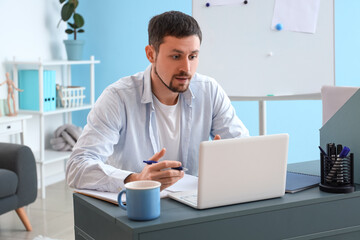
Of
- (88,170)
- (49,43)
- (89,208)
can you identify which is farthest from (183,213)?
(49,43)

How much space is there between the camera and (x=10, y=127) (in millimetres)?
3809

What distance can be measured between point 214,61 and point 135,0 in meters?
1.97

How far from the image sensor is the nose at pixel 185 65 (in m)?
1.87

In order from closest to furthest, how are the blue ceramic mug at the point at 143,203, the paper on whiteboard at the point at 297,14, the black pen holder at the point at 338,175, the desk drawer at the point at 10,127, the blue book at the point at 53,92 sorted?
the blue ceramic mug at the point at 143,203
the black pen holder at the point at 338,175
the paper on whiteboard at the point at 297,14
the desk drawer at the point at 10,127
the blue book at the point at 53,92

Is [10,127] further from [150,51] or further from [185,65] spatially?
[185,65]

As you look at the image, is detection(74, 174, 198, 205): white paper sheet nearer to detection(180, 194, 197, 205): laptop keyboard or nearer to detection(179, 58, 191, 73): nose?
detection(180, 194, 197, 205): laptop keyboard

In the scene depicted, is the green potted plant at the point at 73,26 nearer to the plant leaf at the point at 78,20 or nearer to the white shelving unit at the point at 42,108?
the plant leaf at the point at 78,20

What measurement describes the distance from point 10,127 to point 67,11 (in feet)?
4.12

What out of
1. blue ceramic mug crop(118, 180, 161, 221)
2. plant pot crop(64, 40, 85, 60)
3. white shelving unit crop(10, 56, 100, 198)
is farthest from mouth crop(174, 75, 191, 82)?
plant pot crop(64, 40, 85, 60)

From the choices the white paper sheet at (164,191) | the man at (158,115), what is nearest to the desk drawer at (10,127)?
the man at (158,115)

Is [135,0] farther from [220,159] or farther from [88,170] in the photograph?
[220,159]

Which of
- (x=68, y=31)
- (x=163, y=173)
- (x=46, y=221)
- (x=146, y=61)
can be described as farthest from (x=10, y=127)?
(x=163, y=173)

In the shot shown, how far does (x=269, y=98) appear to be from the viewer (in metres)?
2.85

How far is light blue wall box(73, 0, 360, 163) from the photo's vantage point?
3.93 meters
